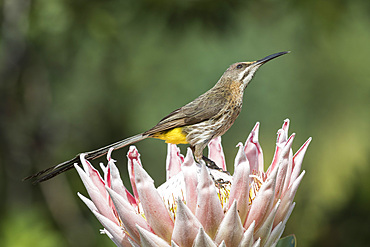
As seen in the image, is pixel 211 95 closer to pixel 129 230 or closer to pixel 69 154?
pixel 129 230

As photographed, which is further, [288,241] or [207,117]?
[207,117]

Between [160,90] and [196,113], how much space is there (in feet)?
6.33

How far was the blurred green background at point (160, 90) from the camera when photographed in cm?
178

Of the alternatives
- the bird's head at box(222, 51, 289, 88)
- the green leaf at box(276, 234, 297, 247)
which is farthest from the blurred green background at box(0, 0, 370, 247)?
the green leaf at box(276, 234, 297, 247)

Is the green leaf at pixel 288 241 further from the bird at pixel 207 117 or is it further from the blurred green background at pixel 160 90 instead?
the blurred green background at pixel 160 90

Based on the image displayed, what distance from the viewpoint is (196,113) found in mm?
1006

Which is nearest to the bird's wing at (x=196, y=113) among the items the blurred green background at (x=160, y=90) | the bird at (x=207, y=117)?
the bird at (x=207, y=117)

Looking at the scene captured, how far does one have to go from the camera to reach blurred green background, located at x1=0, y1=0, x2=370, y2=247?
1.78 metres

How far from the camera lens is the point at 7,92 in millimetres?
2174

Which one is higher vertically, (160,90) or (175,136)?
(160,90)

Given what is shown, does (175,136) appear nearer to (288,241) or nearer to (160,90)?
(288,241)

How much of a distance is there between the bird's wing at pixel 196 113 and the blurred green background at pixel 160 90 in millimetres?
788

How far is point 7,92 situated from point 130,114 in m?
0.78

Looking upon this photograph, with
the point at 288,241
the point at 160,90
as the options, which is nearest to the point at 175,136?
the point at 288,241
